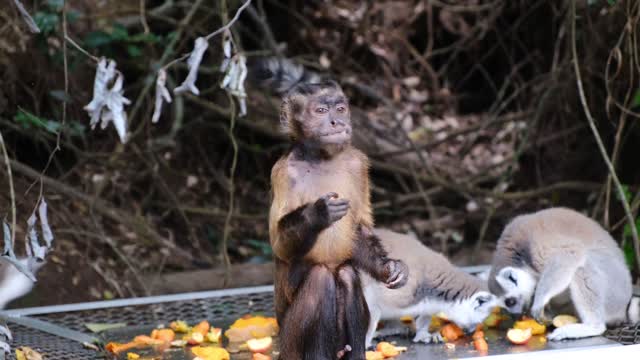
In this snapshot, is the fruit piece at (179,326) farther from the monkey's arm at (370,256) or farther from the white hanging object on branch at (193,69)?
the white hanging object on branch at (193,69)

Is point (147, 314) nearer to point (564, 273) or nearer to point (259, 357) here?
point (259, 357)

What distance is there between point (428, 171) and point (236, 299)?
2.90 m

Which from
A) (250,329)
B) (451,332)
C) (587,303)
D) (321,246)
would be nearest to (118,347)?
(250,329)

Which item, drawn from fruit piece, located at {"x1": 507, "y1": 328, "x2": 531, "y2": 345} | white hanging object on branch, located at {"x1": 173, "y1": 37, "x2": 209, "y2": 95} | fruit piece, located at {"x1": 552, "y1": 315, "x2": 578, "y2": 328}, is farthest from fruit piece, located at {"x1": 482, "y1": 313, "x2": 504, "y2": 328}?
white hanging object on branch, located at {"x1": 173, "y1": 37, "x2": 209, "y2": 95}

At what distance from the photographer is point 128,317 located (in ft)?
22.5

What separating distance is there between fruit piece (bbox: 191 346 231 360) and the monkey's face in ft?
4.45

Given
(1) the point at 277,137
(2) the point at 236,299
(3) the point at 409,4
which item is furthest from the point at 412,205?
(2) the point at 236,299

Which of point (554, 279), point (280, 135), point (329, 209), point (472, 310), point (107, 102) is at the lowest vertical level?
point (472, 310)

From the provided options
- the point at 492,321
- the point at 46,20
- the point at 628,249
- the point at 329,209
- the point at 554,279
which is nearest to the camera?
the point at 329,209

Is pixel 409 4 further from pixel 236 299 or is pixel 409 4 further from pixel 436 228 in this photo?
pixel 236 299

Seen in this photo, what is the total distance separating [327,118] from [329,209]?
1.80ft

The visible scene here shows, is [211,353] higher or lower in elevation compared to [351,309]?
lower

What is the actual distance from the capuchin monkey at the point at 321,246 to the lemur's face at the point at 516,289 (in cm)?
142

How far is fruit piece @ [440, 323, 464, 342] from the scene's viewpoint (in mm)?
6180
